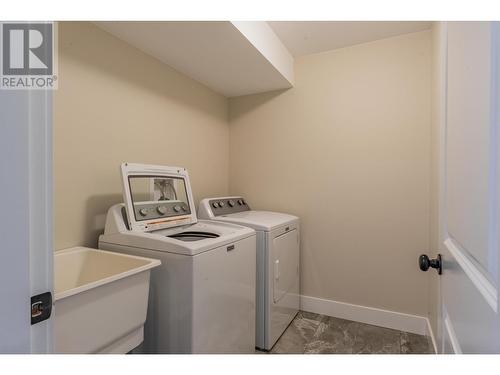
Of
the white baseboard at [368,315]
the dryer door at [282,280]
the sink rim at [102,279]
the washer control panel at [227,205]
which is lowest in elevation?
the white baseboard at [368,315]

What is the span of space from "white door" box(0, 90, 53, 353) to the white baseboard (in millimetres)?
2369

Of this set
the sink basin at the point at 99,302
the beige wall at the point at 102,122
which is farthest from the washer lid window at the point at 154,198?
the sink basin at the point at 99,302

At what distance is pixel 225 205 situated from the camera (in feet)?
7.96

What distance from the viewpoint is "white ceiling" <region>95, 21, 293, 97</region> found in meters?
1.65

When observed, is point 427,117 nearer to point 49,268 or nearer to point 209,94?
point 209,94

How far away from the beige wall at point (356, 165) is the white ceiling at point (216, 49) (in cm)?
37

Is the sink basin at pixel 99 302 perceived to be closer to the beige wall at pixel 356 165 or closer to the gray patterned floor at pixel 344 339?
the gray patterned floor at pixel 344 339

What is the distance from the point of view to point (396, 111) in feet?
7.32

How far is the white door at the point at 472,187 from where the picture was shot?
1.55 feet

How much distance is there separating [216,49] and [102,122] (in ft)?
2.95

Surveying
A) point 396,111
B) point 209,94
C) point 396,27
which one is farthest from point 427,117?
point 209,94
